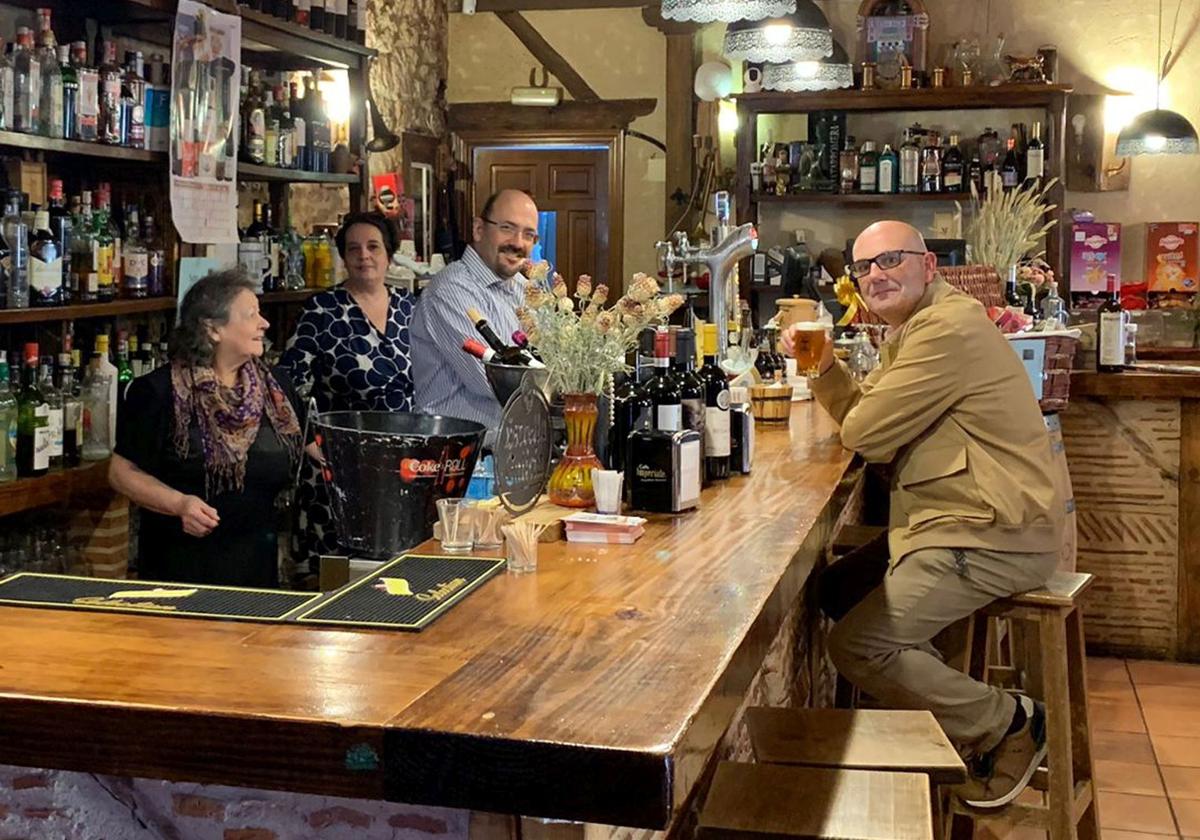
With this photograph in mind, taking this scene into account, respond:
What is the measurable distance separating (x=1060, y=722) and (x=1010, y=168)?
20.4 ft

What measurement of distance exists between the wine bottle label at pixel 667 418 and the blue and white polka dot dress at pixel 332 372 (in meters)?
2.05

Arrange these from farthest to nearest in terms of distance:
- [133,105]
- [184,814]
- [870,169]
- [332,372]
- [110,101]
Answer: [870,169] < [332,372] < [133,105] < [110,101] < [184,814]

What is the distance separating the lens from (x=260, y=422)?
384 cm

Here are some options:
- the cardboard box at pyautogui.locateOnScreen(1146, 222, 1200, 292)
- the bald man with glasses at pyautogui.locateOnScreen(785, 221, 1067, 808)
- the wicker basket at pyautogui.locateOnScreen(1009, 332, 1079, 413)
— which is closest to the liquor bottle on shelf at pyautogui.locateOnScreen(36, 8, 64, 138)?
the bald man with glasses at pyautogui.locateOnScreen(785, 221, 1067, 808)

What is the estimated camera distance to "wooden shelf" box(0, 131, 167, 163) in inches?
148

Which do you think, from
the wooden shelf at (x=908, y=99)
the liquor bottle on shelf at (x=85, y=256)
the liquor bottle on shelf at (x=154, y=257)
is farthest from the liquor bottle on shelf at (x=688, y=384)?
the wooden shelf at (x=908, y=99)

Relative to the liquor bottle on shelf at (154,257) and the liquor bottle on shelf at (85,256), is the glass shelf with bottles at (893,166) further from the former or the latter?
the liquor bottle on shelf at (85,256)

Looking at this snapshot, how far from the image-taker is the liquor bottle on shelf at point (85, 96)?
13.5 feet

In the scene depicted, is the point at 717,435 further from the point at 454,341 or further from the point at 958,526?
the point at 454,341

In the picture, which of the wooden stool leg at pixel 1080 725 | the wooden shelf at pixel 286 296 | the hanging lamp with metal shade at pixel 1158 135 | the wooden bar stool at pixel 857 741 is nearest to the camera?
the wooden bar stool at pixel 857 741

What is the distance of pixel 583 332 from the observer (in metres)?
2.79

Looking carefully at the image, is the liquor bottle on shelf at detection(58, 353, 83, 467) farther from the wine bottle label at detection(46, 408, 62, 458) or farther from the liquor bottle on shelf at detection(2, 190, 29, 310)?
the liquor bottle on shelf at detection(2, 190, 29, 310)

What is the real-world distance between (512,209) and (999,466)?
5.59ft

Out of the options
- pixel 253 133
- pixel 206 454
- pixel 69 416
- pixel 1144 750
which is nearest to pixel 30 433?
pixel 69 416
